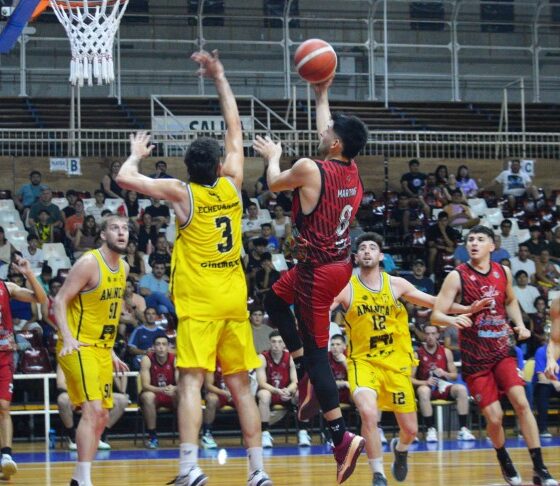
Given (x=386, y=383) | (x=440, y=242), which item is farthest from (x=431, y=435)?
(x=386, y=383)

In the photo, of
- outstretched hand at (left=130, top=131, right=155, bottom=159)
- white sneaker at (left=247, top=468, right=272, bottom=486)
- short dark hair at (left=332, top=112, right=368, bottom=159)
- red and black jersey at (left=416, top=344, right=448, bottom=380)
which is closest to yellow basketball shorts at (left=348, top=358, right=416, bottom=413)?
white sneaker at (left=247, top=468, right=272, bottom=486)

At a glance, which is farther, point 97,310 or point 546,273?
point 546,273

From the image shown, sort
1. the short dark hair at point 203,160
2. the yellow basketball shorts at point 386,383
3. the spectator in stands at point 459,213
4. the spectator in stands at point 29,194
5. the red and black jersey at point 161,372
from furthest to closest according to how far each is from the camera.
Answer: the spectator in stands at point 459,213 → the spectator in stands at point 29,194 → the red and black jersey at point 161,372 → the yellow basketball shorts at point 386,383 → the short dark hair at point 203,160

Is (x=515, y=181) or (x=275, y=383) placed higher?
(x=515, y=181)

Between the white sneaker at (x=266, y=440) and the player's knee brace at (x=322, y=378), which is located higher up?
the player's knee brace at (x=322, y=378)

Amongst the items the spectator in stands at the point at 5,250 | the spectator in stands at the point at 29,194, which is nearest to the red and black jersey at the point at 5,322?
the spectator in stands at the point at 5,250

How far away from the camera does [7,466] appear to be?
11273 mm

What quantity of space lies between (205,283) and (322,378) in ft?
3.63

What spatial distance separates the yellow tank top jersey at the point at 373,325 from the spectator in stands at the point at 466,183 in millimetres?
12419

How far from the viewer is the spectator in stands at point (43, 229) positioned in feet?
63.2

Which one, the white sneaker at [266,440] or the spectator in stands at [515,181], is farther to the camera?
the spectator in stands at [515,181]

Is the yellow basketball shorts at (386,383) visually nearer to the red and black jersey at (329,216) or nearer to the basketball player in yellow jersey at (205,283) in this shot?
the red and black jersey at (329,216)

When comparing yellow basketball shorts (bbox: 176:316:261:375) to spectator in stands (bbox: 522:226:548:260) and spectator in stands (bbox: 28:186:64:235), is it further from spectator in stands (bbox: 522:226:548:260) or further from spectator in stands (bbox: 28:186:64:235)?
spectator in stands (bbox: 522:226:548:260)

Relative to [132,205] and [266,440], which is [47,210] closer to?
[132,205]
